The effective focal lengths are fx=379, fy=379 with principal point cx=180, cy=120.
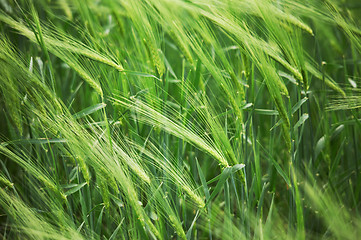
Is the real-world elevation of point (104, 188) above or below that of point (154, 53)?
below

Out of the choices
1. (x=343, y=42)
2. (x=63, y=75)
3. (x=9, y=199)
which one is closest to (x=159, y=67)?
(x=9, y=199)

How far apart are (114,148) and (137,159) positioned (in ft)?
0.25

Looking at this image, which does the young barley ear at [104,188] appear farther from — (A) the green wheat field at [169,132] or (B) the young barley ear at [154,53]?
(B) the young barley ear at [154,53]

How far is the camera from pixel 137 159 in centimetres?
84

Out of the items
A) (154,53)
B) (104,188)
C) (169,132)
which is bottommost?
(104,188)

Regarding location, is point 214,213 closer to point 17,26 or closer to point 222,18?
point 222,18

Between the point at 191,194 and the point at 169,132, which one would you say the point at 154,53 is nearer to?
the point at 169,132

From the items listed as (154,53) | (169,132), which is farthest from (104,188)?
(154,53)

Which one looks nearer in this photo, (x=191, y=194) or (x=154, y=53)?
(x=191, y=194)

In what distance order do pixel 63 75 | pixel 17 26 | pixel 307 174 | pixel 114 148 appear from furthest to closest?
pixel 63 75 < pixel 307 174 < pixel 17 26 < pixel 114 148

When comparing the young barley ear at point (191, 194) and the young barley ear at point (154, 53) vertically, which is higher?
the young barley ear at point (154, 53)

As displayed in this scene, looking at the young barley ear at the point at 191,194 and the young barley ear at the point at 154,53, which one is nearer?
the young barley ear at the point at 191,194

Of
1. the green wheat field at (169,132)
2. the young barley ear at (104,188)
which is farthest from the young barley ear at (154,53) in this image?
the young barley ear at (104,188)

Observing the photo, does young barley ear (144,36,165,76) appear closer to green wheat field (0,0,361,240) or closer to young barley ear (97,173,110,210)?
green wheat field (0,0,361,240)
